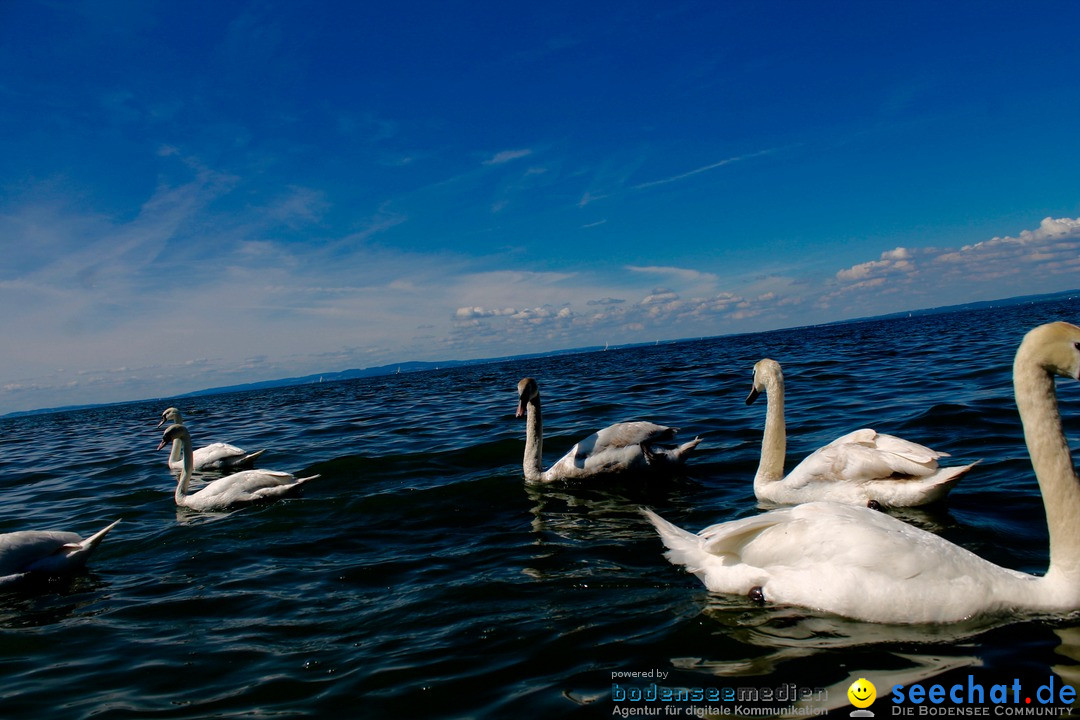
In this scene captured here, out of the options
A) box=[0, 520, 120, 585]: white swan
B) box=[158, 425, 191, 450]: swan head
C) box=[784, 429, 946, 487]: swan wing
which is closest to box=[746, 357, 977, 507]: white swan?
box=[784, 429, 946, 487]: swan wing

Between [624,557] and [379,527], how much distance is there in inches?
133

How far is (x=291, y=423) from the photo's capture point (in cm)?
2341

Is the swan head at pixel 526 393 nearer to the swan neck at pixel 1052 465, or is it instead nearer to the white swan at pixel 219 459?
the white swan at pixel 219 459

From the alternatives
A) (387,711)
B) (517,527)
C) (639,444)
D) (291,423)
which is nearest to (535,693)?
(387,711)

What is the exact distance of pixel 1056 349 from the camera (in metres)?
3.77

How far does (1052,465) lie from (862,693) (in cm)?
189

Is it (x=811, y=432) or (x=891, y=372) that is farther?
(x=891, y=372)

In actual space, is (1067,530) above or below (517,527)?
above

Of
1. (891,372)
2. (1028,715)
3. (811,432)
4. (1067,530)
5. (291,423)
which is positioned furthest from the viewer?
(291,423)

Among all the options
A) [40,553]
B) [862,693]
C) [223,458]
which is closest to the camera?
[862,693]

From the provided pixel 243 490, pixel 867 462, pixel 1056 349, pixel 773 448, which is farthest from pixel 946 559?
pixel 243 490

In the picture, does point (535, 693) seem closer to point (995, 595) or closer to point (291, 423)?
point (995, 595)

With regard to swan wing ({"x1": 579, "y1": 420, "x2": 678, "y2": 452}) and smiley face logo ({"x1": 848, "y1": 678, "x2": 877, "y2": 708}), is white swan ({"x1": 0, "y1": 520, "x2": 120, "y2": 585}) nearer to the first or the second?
swan wing ({"x1": 579, "y1": 420, "x2": 678, "y2": 452})

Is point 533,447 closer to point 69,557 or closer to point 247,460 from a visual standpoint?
point 69,557
